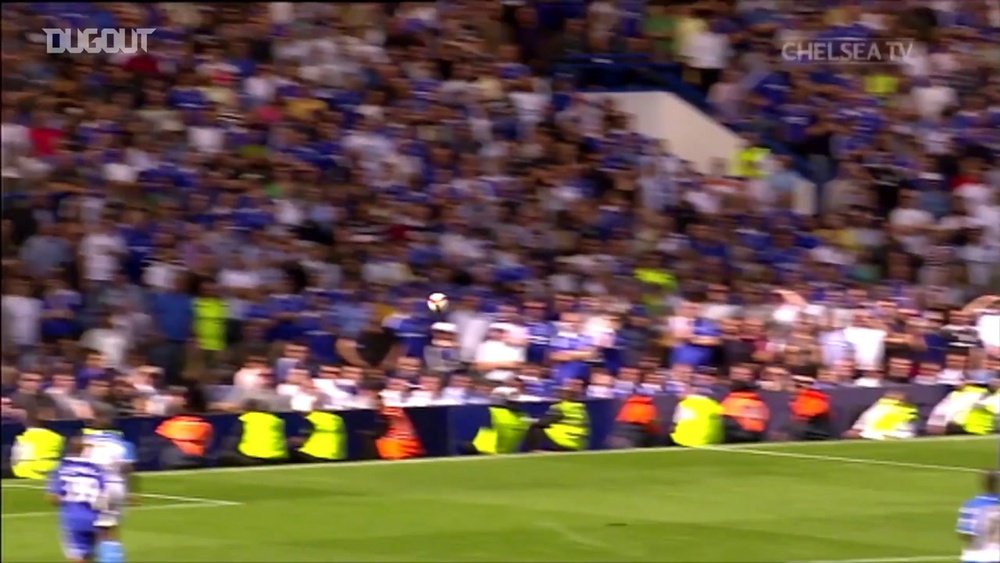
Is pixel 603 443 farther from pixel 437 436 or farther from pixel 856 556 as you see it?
pixel 856 556

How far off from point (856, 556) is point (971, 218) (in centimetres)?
824

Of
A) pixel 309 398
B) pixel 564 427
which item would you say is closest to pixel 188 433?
pixel 309 398

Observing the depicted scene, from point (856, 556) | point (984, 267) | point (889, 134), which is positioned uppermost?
point (889, 134)

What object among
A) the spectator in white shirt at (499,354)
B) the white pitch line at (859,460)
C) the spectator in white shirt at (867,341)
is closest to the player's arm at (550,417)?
the spectator in white shirt at (499,354)

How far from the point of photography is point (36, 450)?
19109 millimetres

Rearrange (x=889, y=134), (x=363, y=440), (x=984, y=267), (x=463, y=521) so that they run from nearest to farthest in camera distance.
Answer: (x=463, y=521) < (x=363, y=440) < (x=984, y=267) < (x=889, y=134)

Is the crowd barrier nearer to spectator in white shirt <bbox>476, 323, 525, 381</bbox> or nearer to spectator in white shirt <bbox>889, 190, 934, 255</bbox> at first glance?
spectator in white shirt <bbox>476, 323, 525, 381</bbox>

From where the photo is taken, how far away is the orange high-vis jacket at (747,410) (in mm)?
21047

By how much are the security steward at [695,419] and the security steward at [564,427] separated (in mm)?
865

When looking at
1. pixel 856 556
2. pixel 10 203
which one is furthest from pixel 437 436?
pixel 856 556

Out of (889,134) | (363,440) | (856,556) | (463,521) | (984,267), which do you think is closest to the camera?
(856,556)

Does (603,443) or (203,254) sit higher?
(203,254)

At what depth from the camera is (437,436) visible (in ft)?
67.0

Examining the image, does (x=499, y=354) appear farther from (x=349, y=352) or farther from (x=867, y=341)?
(x=867, y=341)
